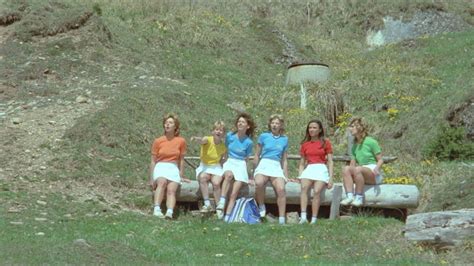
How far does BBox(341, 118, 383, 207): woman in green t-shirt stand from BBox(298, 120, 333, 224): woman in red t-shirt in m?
0.25

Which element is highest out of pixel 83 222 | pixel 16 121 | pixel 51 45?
pixel 51 45

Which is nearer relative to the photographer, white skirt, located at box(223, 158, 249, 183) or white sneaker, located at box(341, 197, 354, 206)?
white sneaker, located at box(341, 197, 354, 206)

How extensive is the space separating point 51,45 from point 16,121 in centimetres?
432

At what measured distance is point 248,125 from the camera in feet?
36.9

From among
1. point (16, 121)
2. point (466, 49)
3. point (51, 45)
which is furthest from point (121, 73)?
point (466, 49)

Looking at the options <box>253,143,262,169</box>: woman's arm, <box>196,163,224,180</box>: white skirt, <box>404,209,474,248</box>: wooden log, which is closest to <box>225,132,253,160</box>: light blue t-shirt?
<box>253,143,262,169</box>: woman's arm

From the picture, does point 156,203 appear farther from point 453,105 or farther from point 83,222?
point 453,105

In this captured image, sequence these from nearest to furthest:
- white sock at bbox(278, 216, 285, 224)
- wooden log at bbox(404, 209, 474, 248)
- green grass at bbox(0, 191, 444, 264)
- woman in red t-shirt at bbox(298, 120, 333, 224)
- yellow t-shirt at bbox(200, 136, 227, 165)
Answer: green grass at bbox(0, 191, 444, 264) → wooden log at bbox(404, 209, 474, 248) → white sock at bbox(278, 216, 285, 224) → woman in red t-shirt at bbox(298, 120, 333, 224) → yellow t-shirt at bbox(200, 136, 227, 165)

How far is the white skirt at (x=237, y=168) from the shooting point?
35.9 feet

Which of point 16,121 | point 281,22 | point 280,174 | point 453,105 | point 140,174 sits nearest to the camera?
point 280,174

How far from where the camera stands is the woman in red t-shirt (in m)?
10.8

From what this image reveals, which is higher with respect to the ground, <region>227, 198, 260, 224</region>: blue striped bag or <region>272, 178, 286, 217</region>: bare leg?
<region>272, 178, 286, 217</region>: bare leg

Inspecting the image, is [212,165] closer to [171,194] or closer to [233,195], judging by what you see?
[233,195]

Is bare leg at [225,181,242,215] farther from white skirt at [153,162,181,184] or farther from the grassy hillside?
white skirt at [153,162,181,184]
